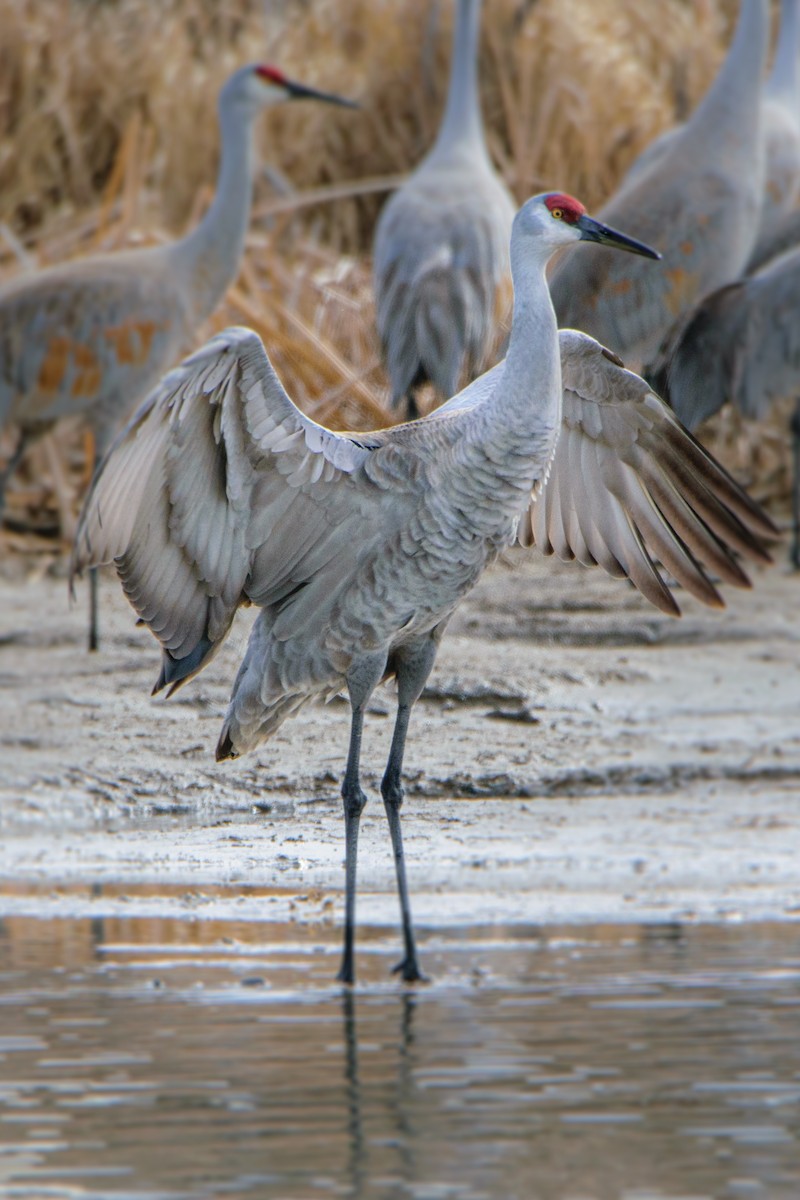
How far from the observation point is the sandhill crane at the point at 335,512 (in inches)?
155

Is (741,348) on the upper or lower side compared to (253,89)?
lower

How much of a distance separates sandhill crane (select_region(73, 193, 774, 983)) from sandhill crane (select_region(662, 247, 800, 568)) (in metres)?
2.95

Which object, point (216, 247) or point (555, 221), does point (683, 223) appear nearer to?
point (216, 247)

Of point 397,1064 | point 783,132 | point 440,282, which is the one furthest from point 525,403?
point 783,132

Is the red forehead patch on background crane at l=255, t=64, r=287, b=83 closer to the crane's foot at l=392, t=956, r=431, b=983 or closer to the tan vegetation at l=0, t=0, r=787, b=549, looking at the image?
the tan vegetation at l=0, t=0, r=787, b=549

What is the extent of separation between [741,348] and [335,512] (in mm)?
3613

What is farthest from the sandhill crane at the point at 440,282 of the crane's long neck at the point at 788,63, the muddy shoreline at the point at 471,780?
the crane's long neck at the point at 788,63

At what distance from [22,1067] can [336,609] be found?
1301 mm

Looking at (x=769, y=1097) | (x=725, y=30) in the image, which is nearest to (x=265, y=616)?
(x=769, y=1097)

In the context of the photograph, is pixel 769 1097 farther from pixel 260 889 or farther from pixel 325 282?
pixel 325 282

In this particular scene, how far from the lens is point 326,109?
11.9 meters

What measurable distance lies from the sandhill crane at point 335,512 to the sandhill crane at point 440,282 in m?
2.85

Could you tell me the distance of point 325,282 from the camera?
956 centimetres

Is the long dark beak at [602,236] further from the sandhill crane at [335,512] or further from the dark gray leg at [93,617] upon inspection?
the dark gray leg at [93,617]
